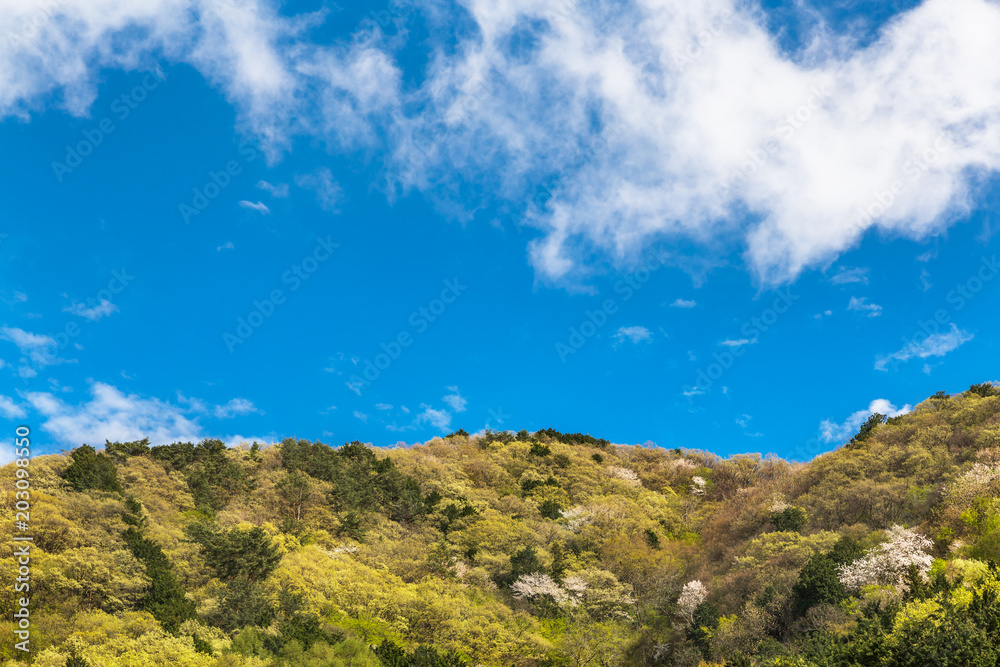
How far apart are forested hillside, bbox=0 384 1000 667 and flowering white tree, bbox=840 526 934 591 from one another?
0.14m

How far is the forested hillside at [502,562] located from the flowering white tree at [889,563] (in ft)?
0.47

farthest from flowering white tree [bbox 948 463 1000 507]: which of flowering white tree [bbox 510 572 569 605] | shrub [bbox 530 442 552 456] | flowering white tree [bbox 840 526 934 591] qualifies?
shrub [bbox 530 442 552 456]

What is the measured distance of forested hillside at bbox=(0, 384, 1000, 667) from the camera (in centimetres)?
2855

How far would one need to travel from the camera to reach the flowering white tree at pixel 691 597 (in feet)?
136

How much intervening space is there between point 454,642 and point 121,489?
1366 inches

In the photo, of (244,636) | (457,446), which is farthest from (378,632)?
(457,446)

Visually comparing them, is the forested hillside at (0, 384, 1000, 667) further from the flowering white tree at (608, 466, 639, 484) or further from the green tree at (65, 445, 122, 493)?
the flowering white tree at (608, 466, 639, 484)

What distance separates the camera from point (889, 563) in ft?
109

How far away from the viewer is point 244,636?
102ft

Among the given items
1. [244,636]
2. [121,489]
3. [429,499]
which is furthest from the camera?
[429,499]

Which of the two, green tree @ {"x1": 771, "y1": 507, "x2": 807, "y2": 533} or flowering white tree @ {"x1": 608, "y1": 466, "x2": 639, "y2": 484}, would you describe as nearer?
green tree @ {"x1": 771, "y1": 507, "x2": 807, "y2": 533}

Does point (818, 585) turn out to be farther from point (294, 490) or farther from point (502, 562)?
point (294, 490)

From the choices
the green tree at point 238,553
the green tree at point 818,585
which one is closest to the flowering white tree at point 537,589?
the green tree at point 818,585

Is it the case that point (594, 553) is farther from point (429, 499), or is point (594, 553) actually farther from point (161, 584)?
point (161, 584)
